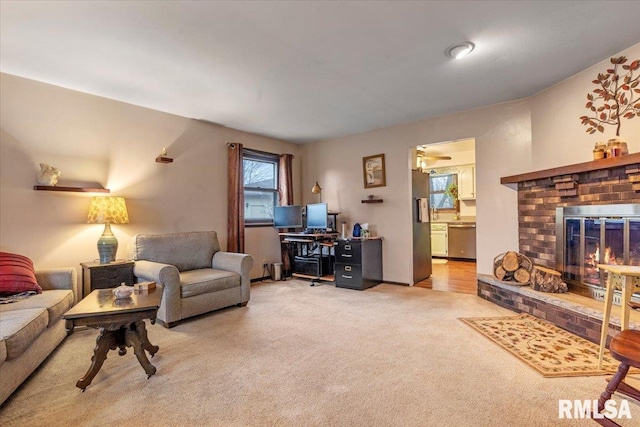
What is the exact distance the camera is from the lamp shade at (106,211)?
323 cm

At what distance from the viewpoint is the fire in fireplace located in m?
2.54

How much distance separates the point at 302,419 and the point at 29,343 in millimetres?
1784

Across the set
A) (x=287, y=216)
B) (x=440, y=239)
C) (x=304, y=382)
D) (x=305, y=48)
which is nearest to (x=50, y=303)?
(x=304, y=382)

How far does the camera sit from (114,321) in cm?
198

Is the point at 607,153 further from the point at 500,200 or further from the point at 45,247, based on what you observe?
the point at 45,247

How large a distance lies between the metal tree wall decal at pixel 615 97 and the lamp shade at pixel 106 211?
16.3ft

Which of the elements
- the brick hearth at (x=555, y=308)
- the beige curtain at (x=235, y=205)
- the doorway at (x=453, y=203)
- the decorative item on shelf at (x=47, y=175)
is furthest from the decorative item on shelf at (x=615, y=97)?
the decorative item on shelf at (x=47, y=175)

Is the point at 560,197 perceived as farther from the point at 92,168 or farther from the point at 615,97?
the point at 92,168

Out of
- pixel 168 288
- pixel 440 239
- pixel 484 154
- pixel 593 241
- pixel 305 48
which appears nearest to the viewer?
pixel 305 48

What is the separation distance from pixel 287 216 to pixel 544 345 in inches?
148

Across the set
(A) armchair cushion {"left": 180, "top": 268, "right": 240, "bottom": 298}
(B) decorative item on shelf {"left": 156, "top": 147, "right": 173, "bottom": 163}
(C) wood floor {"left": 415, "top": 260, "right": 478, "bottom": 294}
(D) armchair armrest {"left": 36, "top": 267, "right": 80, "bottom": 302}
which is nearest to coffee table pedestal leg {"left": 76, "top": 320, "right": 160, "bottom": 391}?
(A) armchair cushion {"left": 180, "top": 268, "right": 240, "bottom": 298}

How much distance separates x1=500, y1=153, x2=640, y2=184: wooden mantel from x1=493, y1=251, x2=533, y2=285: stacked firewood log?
884mm

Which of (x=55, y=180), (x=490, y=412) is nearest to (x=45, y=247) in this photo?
(x=55, y=180)

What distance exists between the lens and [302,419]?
163 centimetres
